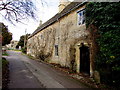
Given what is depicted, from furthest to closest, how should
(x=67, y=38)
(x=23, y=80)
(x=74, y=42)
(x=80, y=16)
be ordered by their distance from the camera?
(x=67, y=38), (x=74, y=42), (x=80, y=16), (x=23, y=80)

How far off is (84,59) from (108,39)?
337cm

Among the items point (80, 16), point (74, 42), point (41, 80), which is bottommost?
point (41, 80)

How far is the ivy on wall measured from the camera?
504 cm

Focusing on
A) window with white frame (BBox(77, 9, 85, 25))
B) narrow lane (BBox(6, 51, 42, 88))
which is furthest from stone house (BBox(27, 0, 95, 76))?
narrow lane (BBox(6, 51, 42, 88))

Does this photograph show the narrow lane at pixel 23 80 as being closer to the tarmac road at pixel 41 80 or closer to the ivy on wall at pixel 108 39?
the tarmac road at pixel 41 80

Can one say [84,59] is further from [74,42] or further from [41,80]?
[41,80]

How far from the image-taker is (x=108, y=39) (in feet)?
17.9

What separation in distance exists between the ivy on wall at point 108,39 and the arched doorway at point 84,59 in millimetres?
1669

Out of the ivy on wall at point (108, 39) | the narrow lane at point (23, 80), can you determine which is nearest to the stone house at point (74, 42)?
the ivy on wall at point (108, 39)

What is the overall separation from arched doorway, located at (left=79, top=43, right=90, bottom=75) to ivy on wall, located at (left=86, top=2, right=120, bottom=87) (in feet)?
5.48

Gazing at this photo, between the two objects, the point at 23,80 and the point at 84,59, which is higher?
the point at 84,59

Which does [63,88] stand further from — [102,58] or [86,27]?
[86,27]

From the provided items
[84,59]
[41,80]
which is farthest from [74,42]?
[41,80]

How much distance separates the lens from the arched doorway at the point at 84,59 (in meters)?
7.92
